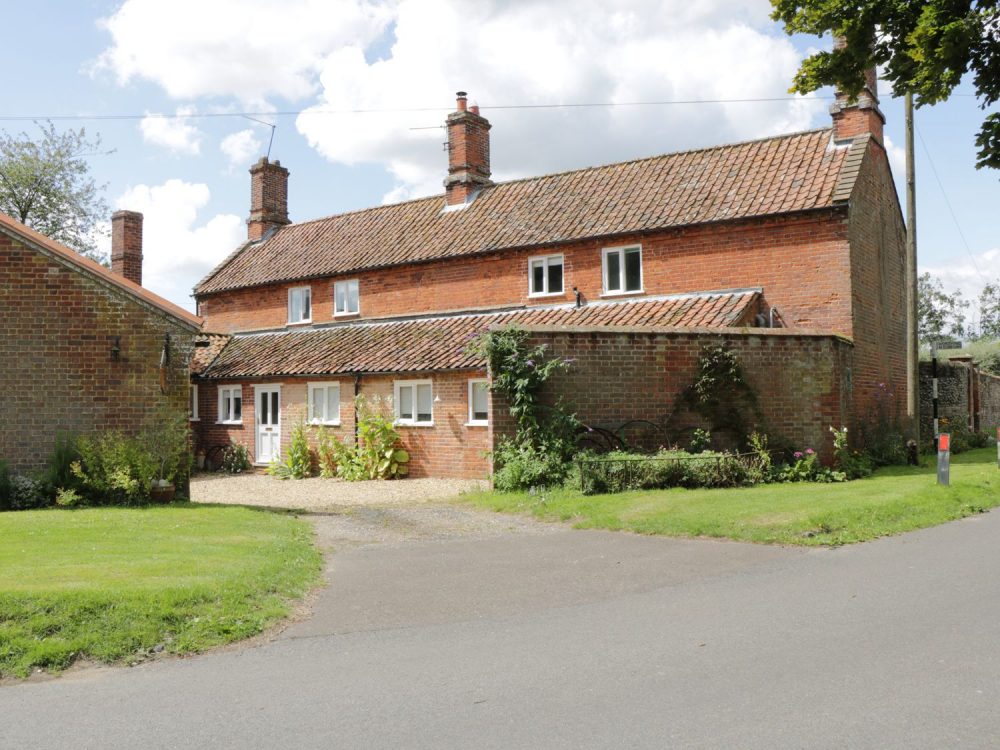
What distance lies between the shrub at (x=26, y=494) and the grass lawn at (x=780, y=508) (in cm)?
693

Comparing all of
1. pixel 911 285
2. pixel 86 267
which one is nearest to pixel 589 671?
pixel 86 267

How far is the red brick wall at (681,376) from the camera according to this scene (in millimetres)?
16688

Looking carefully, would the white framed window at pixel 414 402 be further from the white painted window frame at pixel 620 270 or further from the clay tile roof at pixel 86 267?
the clay tile roof at pixel 86 267

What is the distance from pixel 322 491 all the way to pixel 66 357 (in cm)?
610

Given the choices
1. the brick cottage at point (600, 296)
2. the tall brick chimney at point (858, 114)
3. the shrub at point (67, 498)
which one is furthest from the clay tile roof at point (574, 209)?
the shrub at point (67, 498)

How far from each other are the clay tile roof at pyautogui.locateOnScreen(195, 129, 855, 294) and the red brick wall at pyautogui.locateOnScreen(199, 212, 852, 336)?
15.2 inches

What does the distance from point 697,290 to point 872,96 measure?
653 centimetres

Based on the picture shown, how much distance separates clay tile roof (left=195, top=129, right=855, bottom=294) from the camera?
69.4 feet

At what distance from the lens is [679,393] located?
1728cm

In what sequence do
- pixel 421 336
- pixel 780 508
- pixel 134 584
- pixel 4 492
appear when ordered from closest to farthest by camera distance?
pixel 134 584, pixel 780 508, pixel 4 492, pixel 421 336

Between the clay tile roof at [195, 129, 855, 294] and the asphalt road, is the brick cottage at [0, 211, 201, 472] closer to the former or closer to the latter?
the asphalt road

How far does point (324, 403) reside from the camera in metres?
23.4

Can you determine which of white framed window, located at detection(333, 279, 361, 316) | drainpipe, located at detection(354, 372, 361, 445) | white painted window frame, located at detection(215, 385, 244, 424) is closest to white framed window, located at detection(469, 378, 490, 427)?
drainpipe, located at detection(354, 372, 361, 445)

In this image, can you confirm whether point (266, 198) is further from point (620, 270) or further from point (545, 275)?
point (620, 270)
